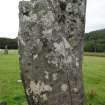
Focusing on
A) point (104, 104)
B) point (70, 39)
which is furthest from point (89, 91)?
point (70, 39)

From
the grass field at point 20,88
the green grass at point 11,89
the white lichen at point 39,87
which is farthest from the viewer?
the grass field at point 20,88

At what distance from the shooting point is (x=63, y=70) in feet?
25.2

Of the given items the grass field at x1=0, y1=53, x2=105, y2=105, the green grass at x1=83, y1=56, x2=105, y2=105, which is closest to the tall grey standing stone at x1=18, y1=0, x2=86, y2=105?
the grass field at x1=0, y1=53, x2=105, y2=105

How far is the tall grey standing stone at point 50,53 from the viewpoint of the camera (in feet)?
25.1

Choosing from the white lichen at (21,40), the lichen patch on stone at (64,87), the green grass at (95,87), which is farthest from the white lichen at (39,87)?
the green grass at (95,87)

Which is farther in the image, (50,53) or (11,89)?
(11,89)

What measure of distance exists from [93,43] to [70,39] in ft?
314

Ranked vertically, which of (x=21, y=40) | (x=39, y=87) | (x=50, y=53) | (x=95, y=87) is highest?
(x=21, y=40)

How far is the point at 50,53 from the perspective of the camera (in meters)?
7.66

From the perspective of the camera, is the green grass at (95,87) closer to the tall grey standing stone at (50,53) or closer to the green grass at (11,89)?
the green grass at (11,89)

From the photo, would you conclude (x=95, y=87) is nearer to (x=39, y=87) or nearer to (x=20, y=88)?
(x=20, y=88)

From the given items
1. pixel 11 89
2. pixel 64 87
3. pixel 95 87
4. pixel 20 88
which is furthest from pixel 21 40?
pixel 95 87

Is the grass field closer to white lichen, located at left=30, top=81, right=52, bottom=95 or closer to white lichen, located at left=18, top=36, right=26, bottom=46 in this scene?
white lichen, located at left=30, top=81, right=52, bottom=95

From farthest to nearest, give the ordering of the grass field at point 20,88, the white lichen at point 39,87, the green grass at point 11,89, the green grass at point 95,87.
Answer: the green grass at point 95,87 < the grass field at point 20,88 < the green grass at point 11,89 < the white lichen at point 39,87
